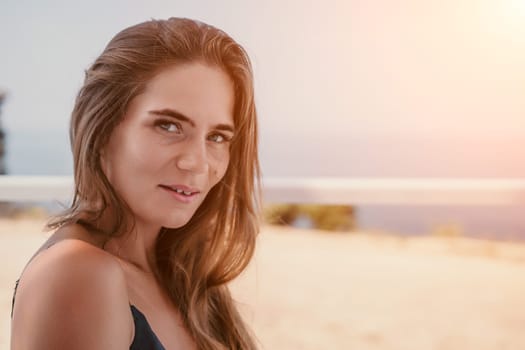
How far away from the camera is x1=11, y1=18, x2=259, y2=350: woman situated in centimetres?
73

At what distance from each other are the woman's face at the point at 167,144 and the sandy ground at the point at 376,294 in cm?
298

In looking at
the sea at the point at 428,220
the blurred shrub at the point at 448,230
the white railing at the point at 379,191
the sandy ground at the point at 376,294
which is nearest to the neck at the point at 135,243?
the white railing at the point at 379,191

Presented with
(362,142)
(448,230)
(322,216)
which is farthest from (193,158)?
(362,142)

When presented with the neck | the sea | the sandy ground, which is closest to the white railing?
the neck

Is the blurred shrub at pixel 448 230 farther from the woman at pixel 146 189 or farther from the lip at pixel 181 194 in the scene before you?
the lip at pixel 181 194

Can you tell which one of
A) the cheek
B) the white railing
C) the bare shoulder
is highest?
the cheek

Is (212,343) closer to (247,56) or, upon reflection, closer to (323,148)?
(247,56)

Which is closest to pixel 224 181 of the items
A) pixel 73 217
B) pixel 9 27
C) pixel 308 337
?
pixel 73 217

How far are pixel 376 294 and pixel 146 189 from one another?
4.37 metres

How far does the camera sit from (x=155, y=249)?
3.70 ft

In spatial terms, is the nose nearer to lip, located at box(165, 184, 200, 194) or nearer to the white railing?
lip, located at box(165, 184, 200, 194)

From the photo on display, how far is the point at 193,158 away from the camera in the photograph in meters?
0.94

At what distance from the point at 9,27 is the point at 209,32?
5812 millimetres

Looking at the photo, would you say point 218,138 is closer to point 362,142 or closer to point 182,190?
point 182,190
